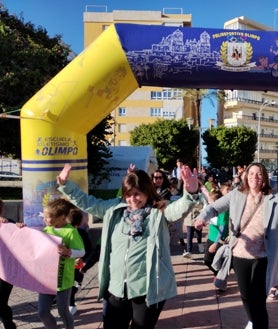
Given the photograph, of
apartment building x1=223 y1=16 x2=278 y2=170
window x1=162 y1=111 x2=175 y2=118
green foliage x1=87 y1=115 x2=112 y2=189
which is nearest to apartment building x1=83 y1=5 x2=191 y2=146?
window x1=162 y1=111 x2=175 y2=118

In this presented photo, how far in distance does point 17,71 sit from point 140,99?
4852cm

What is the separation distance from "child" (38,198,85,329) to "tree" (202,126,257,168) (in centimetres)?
4092

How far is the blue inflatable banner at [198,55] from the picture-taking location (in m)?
7.04

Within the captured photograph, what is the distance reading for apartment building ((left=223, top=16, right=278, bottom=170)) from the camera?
251 ft

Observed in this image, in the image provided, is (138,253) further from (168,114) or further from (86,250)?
(168,114)

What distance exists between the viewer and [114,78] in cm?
690

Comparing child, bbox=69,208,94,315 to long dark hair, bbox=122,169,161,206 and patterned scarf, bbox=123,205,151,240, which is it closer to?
patterned scarf, bbox=123,205,151,240

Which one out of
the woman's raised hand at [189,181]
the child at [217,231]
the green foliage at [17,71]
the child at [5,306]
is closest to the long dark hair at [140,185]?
the woman's raised hand at [189,181]

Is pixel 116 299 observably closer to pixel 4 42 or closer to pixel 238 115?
pixel 4 42

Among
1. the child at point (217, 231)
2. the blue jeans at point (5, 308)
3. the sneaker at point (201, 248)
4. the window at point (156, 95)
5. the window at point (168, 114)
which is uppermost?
the window at point (156, 95)

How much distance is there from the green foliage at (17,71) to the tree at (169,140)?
2458cm

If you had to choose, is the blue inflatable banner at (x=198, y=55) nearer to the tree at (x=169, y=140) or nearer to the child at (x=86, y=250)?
the child at (x=86, y=250)

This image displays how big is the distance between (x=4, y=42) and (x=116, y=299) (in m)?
12.4

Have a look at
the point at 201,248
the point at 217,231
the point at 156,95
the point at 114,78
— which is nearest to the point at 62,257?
the point at 217,231
